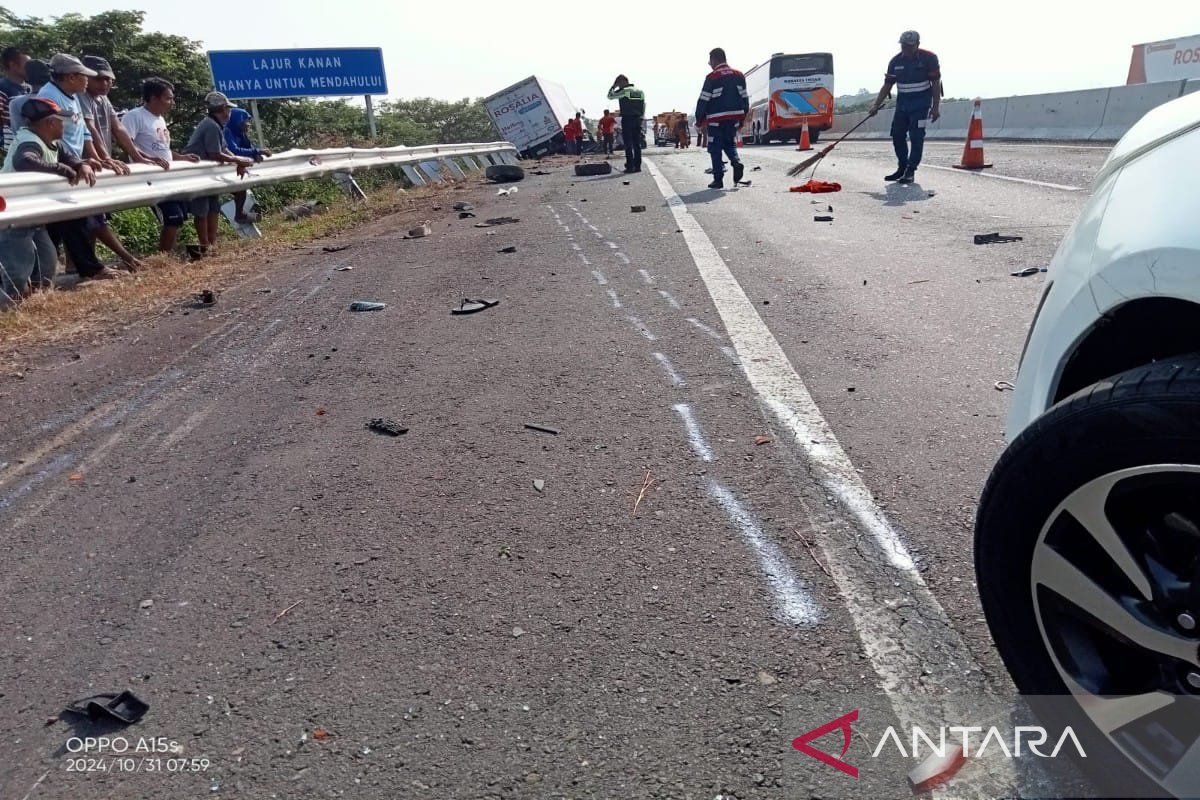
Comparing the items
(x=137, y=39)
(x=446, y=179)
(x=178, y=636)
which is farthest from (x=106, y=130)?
(x=137, y=39)

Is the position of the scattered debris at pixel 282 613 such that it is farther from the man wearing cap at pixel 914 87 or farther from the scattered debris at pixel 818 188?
the man wearing cap at pixel 914 87

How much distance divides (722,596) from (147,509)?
2.19 meters

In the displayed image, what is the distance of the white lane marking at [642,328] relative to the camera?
191 inches

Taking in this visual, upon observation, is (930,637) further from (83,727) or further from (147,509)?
(147,509)

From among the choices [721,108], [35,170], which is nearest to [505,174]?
[721,108]

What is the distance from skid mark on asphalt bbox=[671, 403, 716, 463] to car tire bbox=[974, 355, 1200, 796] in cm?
157

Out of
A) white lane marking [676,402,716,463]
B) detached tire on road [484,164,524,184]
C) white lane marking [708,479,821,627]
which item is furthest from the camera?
detached tire on road [484,164,524,184]

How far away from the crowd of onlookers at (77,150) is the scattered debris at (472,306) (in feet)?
11.5

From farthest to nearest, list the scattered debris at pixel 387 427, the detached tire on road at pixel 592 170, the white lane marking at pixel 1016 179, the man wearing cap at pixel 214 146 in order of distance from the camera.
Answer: the detached tire on road at pixel 592 170
the white lane marking at pixel 1016 179
the man wearing cap at pixel 214 146
the scattered debris at pixel 387 427

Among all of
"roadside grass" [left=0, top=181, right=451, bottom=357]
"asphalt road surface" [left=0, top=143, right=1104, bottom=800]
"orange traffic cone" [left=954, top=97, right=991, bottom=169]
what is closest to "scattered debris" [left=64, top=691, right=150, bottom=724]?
"asphalt road surface" [left=0, top=143, right=1104, bottom=800]

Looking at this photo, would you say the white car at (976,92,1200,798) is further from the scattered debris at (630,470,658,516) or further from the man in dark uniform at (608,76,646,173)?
the man in dark uniform at (608,76,646,173)

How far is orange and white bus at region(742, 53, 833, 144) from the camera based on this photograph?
35.0m

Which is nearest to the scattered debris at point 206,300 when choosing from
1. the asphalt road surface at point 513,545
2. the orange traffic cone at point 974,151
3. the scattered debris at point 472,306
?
the asphalt road surface at point 513,545

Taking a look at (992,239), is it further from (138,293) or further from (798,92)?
(798,92)
